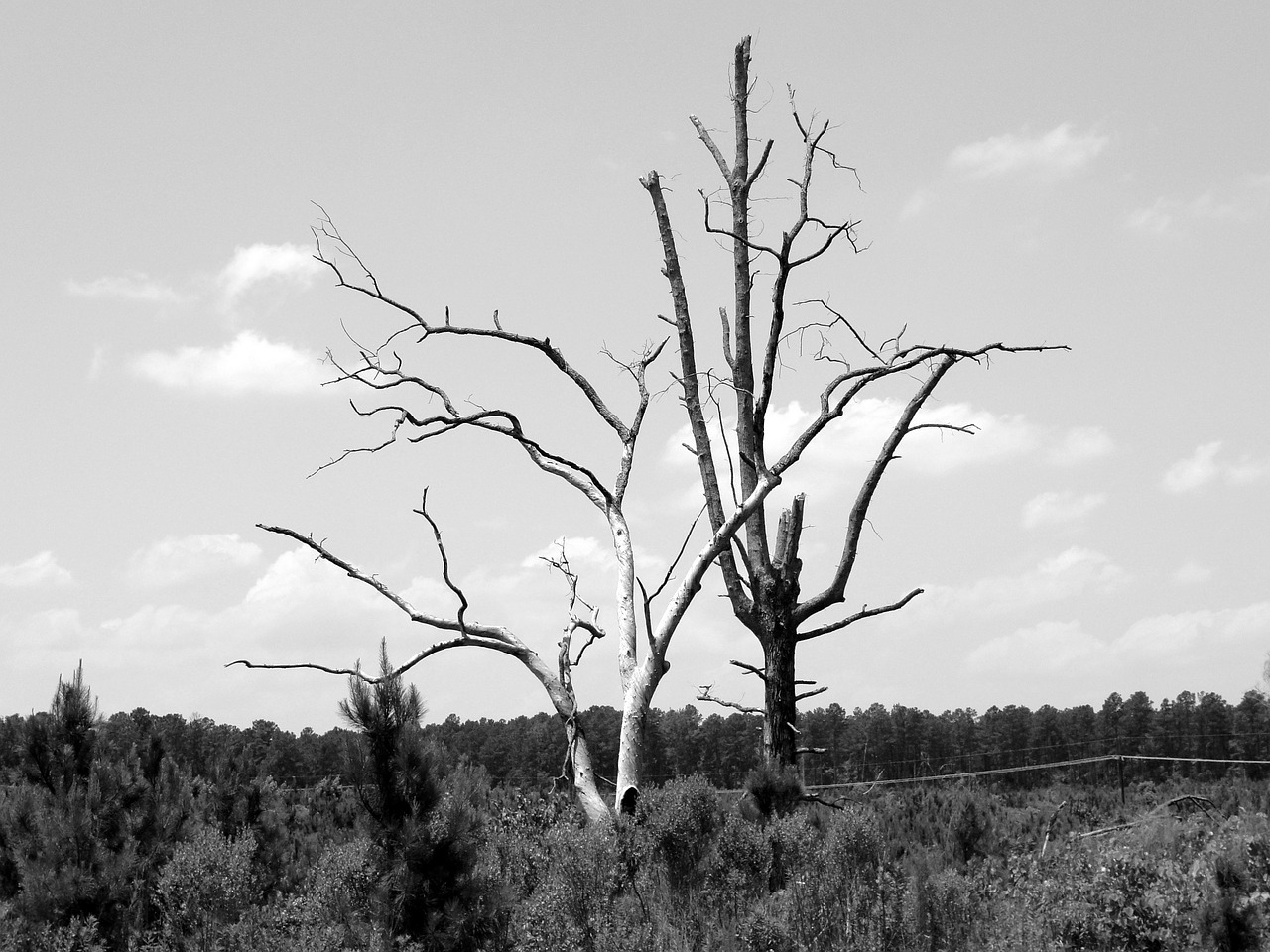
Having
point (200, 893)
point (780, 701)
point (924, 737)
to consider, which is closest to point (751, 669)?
point (780, 701)

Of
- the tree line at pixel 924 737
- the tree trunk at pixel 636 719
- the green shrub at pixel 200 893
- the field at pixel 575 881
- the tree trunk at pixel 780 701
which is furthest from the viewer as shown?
the tree line at pixel 924 737

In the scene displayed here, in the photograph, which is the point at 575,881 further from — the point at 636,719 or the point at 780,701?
the point at 780,701

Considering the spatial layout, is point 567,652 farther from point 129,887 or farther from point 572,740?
point 129,887

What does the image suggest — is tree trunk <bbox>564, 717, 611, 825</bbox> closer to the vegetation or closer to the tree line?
the vegetation

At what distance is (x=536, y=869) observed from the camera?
9.19 metres

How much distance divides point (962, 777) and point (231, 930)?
11.6 m

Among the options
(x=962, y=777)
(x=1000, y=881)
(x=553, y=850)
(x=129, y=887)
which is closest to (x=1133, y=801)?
(x=962, y=777)

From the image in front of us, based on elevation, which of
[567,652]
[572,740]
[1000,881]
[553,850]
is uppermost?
[567,652]

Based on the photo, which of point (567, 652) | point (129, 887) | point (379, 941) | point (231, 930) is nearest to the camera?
point (379, 941)

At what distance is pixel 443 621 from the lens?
35.5 ft

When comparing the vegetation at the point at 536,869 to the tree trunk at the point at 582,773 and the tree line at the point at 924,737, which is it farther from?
the tree line at the point at 924,737

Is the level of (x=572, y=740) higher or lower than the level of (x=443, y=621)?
lower

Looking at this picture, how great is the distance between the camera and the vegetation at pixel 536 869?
7109 mm

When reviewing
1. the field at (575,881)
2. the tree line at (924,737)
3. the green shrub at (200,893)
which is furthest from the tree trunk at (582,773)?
the tree line at (924,737)
